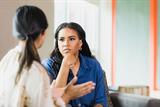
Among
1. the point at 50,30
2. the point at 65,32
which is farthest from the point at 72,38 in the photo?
the point at 50,30

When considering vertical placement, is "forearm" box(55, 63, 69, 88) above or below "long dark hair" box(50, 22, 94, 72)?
below

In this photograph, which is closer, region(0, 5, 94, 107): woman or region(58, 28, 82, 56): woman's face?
region(0, 5, 94, 107): woman

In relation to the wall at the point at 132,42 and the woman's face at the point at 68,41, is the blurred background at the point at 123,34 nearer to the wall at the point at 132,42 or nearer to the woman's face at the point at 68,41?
the wall at the point at 132,42

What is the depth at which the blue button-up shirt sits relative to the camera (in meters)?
1.93

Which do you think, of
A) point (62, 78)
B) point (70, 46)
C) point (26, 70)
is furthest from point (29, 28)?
point (70, 46)

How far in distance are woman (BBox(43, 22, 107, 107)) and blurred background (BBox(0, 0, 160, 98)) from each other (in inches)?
91.2

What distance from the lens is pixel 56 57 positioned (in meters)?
2.01

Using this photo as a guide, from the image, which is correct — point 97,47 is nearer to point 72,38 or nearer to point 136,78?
point 136,78

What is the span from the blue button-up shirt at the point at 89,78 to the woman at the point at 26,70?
0.66 meters

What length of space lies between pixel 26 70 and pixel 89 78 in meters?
0.82

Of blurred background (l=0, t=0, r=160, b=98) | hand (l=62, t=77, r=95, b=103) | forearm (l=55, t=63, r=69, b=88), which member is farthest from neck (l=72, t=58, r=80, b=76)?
blurred background (l=0, t=0, r=160, b=98)

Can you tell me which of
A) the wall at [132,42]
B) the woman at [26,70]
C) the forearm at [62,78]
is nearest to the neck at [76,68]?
the forearm at [62,78]

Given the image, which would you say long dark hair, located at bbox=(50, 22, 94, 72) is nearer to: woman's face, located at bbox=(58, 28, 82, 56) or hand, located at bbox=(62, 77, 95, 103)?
woman's face, located at bbox=(58, 28, 82, 56)

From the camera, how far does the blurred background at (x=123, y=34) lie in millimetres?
4594
